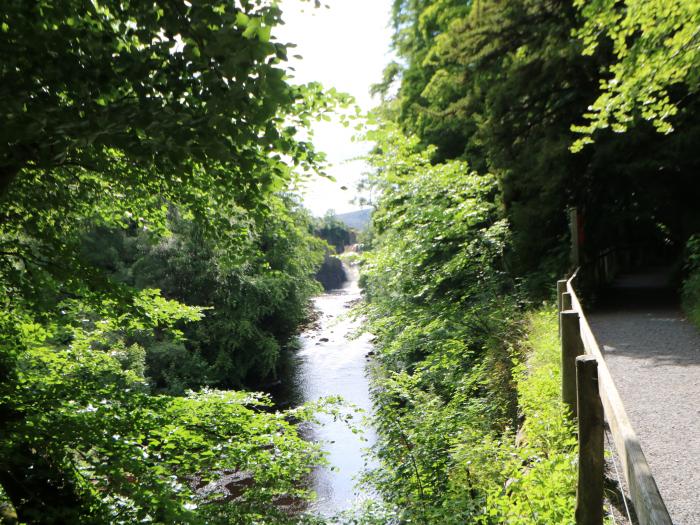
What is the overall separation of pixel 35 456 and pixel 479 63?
10197 mm

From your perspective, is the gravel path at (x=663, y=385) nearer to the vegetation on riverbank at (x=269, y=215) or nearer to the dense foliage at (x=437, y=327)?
the vegetation on riverbank at (x=269, y=215)

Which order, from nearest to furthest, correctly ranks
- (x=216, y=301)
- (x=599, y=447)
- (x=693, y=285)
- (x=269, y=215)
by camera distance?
(x=599, y=447) < (x=269, y=215) < (x=693, y=285) < (x=216, y=301)

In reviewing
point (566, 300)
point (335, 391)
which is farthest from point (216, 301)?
point (566, 300)

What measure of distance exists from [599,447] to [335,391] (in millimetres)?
15313

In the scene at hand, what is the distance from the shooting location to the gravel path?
3.68 metres

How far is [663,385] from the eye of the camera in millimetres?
5816

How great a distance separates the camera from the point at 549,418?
4605 millimetres

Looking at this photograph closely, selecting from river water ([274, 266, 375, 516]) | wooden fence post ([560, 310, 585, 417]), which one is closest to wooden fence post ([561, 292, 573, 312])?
wooden fence post ([560, 310, 585, 417])

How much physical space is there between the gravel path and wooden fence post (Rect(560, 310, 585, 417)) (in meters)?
0.64

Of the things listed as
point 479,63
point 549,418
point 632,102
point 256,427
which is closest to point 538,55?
point 479,63

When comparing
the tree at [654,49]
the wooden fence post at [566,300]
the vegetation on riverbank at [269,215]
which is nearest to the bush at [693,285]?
the vegetation on riverbank at [269,215]

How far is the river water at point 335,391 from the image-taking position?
11.0 metres

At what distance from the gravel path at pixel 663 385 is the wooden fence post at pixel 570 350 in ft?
2.09

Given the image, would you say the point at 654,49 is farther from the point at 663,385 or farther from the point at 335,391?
the point at 335,391
